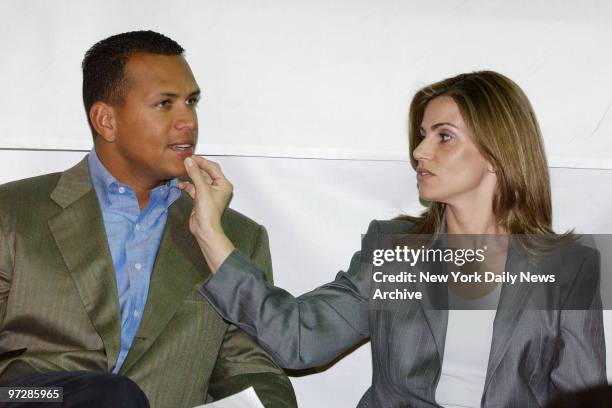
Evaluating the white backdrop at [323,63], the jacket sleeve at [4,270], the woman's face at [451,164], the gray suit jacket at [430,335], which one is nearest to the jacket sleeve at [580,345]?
the gray suit jacket at [430,335]

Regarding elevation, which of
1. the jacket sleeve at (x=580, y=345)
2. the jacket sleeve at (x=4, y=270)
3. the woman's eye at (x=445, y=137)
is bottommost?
the jacket sleeve at (x=580, y=345)

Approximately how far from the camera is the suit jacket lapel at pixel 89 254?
81.5 inches

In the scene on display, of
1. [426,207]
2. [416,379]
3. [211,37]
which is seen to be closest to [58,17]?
[211,37]

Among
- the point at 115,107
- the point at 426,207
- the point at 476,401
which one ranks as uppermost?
the point at 115,107

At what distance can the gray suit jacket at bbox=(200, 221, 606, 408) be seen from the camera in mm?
2102

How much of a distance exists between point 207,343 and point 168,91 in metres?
0.63

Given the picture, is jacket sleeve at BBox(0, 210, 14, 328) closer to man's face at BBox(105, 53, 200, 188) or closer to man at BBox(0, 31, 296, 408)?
man at BBox(0, 31, 296, 408)

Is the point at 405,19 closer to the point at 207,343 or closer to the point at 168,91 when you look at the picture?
the point at 168,91

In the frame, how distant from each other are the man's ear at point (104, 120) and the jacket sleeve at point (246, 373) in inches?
22.5

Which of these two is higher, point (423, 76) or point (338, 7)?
point (338, 7)

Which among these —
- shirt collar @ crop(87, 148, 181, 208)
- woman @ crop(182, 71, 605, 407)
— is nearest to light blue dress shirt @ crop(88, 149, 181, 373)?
shirt collar @ crop(87, 148, 181, 208)

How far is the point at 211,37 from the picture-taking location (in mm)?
2521

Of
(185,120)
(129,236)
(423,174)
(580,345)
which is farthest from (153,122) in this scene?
(580,345)

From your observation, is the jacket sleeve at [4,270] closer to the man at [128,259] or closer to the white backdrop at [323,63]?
the man at [128,259]
